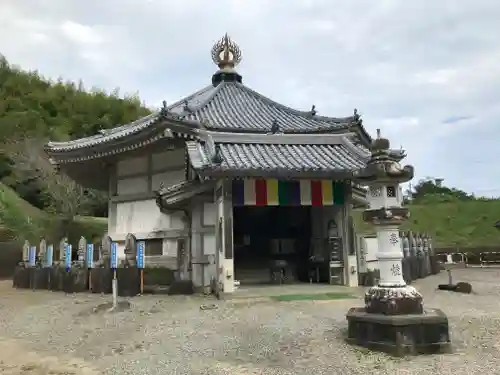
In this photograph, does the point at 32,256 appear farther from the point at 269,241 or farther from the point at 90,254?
the point at 269,241

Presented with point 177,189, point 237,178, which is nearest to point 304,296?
point 237,178

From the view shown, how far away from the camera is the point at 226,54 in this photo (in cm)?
1922

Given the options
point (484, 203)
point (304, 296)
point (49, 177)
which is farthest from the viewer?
point (484, 203)

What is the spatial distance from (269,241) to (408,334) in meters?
10.3

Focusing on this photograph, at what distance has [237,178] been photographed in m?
11.1

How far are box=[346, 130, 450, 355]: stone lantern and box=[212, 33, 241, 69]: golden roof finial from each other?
43.0ft

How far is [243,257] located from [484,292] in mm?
7704

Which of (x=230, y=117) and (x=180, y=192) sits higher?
(x=230, y=117)

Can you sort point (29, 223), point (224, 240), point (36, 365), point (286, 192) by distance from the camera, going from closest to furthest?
point (36, 365) → point (224, 240) → point (286, 192) → point (29, 223)

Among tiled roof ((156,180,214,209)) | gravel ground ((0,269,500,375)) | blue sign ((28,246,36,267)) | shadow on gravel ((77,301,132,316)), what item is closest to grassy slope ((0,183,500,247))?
blue sign ((28,246,36,267))

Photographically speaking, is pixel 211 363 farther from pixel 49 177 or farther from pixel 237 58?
pixel 49 177

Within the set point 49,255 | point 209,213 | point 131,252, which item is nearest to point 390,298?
point 209,213

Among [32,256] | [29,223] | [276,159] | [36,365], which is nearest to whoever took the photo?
[36,365]

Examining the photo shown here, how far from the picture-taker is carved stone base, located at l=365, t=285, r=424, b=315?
20.7ft
